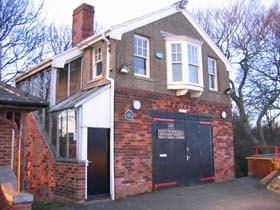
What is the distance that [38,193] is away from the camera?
40.3 feet

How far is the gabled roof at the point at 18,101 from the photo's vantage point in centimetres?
688

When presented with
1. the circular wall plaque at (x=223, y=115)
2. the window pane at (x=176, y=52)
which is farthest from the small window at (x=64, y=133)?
the circular wall plaque at (x=223, y=115)

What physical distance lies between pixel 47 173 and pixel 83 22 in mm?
6539

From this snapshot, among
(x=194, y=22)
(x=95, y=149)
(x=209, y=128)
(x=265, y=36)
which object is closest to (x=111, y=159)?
(x=95, y=149)

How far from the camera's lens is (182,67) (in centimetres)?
1302

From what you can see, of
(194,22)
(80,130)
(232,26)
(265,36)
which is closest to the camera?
(80,130)

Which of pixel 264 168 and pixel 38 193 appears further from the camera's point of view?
pixel 264 168

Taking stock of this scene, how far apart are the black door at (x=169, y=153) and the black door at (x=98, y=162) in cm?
205

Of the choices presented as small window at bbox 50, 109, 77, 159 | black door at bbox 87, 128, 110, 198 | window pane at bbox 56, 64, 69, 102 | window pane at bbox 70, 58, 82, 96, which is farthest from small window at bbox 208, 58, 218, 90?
small window at bbox 50, 109, 77, 159

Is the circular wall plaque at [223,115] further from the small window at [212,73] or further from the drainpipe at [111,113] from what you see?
the drainpipe at [111,113]

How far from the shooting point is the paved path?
9391 mm

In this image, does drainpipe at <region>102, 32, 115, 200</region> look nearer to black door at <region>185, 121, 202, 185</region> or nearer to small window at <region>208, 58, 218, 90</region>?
black door at <region>185, 121, 202, 185</region>

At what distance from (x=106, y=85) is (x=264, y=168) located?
30.0 feet

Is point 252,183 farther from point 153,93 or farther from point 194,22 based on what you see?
point 194,22
